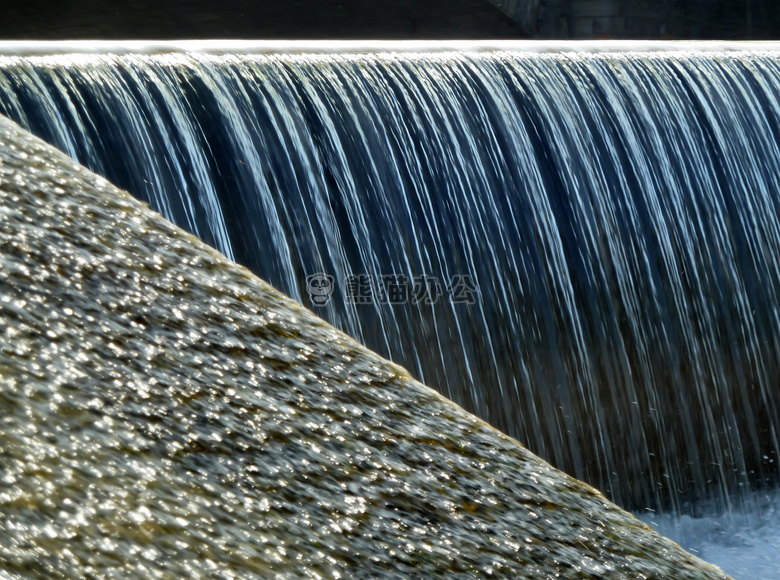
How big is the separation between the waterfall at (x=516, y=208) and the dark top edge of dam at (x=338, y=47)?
6 centimetres

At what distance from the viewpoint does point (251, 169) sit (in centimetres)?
416

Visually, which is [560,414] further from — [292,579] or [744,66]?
[292,579]

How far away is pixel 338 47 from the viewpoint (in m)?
4.93

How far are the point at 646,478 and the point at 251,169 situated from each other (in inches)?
101

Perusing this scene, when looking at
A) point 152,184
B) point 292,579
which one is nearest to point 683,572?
point 292,579

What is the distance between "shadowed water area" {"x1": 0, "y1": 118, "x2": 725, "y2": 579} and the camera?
889 millimetres

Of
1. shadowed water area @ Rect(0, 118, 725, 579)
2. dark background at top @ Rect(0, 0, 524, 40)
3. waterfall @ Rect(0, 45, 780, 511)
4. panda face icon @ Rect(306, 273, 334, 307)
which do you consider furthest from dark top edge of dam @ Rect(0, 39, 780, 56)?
dark background at top @ Rect(0, 0, 524, 40)

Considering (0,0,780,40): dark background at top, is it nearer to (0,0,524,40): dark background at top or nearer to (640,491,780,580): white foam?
(0,0,524,40): dark background at top

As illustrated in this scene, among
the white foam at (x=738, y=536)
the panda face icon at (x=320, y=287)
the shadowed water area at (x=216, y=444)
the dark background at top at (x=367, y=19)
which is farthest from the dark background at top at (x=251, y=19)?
the shadowed water area at (x=216, y=444)

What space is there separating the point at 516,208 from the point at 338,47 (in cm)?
131

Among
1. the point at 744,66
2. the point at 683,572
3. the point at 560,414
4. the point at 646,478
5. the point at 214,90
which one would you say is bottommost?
the point at 646,478

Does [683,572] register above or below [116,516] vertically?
below

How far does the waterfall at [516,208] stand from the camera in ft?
13.4

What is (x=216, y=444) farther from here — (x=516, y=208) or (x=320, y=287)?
(x=516, y=208)
